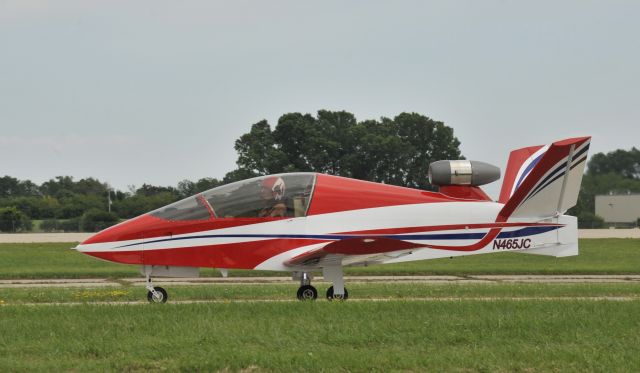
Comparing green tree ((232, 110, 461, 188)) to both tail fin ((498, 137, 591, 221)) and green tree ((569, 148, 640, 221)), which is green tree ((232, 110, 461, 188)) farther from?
tail fin ((498, 137, 591, 221))

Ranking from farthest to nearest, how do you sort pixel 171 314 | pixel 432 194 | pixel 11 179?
pixel 11 179
pixel 432 194
pixel 171 314

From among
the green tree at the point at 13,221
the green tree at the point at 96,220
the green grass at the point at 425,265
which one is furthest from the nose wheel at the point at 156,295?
the green tree at the point at 13,221

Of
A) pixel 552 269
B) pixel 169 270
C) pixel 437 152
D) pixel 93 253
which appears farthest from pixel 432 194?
pixel 437 152

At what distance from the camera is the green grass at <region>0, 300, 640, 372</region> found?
29.7 feet

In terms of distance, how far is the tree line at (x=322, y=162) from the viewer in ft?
205

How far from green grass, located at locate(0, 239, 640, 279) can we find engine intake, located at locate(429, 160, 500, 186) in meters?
13.3

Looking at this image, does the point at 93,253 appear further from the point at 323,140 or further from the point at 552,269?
the point at 323,140

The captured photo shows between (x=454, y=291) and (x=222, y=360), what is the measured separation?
9714 mm

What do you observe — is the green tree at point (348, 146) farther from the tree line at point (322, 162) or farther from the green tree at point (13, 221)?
the green tree at point (13, 221)

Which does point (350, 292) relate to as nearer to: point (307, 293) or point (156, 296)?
point (307, 293)

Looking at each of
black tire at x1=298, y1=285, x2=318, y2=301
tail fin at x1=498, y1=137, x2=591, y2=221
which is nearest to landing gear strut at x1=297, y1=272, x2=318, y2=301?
black tire at x1=298, y1=285, x2=318, y2=301

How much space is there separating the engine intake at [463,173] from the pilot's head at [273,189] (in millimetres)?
2959

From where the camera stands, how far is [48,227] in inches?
2837

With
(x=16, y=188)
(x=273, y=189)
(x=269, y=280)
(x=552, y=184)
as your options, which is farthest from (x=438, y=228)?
(x=16, y=188)
